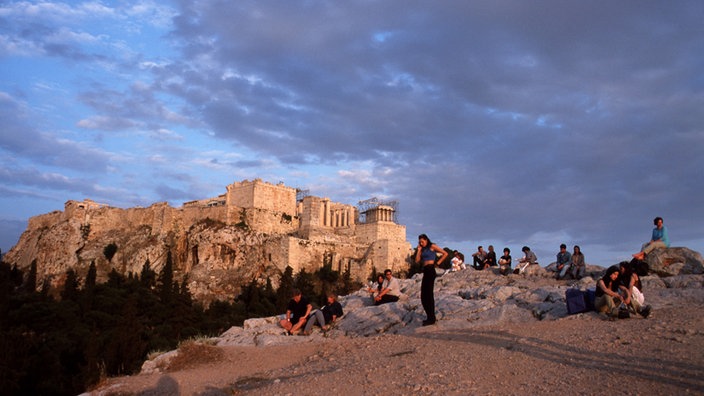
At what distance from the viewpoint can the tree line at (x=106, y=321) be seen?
17125 millimetres

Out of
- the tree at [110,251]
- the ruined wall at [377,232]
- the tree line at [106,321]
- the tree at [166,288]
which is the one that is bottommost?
the tree line at [106,321]

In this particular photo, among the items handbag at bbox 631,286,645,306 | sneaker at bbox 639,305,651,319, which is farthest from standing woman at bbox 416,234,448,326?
sneaker at bbox 639,305,651,319

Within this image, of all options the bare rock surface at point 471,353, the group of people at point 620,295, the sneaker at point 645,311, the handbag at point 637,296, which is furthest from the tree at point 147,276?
the sneaker at point 645,311

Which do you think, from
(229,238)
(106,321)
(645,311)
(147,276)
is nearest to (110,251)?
(147,276)

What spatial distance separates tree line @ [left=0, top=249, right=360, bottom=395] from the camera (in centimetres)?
1712

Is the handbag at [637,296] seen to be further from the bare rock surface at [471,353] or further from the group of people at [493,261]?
the group of people at [493,261]

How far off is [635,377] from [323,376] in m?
4.33

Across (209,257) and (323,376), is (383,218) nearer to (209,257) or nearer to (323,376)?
(209,257)

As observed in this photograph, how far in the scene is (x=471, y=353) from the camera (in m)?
9.77

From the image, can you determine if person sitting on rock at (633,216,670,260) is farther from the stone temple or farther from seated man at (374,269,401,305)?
the stone temple

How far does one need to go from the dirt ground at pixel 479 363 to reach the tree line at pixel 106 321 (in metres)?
2.42

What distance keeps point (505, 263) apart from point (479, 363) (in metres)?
11.3

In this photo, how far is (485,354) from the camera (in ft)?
31.7

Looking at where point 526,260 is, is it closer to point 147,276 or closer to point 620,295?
point 620,295
